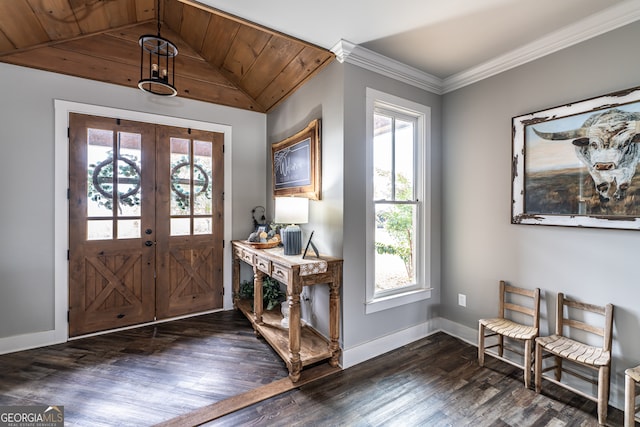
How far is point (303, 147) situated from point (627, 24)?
2501 millimetres

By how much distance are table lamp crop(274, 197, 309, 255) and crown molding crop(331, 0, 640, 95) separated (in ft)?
4.27

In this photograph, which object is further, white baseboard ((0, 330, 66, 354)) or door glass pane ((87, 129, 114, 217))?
door glass pane ((87, 129, 114, 217))

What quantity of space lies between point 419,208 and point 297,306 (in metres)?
1.66

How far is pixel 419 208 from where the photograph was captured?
2.86m

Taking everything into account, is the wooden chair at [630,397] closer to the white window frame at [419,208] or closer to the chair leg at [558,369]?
the chair leg at [558,369]

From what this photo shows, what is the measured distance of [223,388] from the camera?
1.99 m

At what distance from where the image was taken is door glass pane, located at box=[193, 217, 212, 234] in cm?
334

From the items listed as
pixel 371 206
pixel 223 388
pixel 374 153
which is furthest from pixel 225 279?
pixel 374 153

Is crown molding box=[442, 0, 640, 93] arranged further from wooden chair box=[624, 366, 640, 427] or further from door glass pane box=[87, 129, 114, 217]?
door glass pane box=[87, 129, 114, 217]

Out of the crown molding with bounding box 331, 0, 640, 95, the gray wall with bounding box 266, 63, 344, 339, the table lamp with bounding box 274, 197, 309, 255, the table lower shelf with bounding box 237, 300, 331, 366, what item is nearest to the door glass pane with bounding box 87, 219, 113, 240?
the table lower shelf with bounding box 237, 300, 331, 366

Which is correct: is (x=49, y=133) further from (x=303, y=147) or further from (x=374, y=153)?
(x=374, y=153)

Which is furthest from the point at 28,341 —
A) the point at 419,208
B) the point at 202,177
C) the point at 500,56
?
the point at 500,56

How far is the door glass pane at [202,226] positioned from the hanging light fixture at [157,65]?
1.48 meters

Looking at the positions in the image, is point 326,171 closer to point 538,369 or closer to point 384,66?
point 384,66
